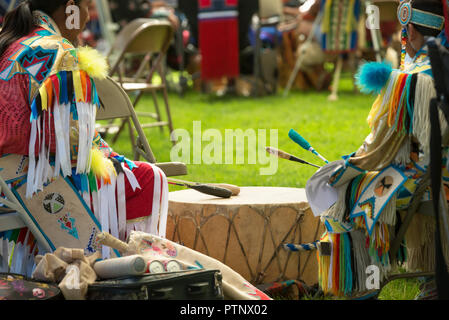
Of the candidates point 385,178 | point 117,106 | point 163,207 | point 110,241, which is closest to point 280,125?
point 117,106

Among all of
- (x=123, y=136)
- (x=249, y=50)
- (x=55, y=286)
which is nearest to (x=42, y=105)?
(x=55, y=286)

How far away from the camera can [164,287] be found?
6.17ft

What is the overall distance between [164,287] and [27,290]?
1.23ft

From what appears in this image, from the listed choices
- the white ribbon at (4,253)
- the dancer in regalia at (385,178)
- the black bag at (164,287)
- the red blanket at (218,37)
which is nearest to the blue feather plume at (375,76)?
the dancer in regalia at (385,178)

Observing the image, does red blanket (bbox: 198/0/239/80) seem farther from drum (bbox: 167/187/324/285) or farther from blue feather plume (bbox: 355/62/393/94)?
blue feather plume (bbox: 355/62/393/94)

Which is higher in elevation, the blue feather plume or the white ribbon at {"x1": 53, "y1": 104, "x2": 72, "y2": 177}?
the blue feather plume

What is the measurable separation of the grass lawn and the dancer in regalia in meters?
0.45

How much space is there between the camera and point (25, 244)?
2.33m

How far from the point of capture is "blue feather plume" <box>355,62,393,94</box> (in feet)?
6.65

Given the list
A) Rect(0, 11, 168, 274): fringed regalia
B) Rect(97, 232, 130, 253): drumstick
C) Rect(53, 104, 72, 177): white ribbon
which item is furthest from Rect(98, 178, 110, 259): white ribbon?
Rect(97, 232, 130, 253): drumstick

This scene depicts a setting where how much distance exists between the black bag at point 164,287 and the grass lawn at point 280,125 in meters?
0.93

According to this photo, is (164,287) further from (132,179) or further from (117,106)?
(117,106)

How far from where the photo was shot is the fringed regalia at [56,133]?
2205mm

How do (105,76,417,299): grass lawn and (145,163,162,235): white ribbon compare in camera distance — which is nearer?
(145,163,162,235): white ribbon
